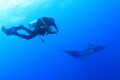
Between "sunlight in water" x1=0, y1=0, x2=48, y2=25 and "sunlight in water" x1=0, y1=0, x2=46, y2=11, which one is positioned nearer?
"sunlight in water" x1=0, y1=0, x2=46, y2=11

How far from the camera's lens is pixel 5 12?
2945 cm

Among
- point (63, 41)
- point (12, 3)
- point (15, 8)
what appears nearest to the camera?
point (12, 3)

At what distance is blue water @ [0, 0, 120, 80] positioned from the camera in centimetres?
3338

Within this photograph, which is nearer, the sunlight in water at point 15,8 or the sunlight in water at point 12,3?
the sunlight in water at point 12,3

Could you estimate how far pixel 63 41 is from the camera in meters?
76.4

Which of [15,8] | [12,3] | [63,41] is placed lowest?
[12,3]

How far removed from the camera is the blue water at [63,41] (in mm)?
33375

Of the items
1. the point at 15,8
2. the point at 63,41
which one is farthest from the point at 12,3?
the point at 63,41

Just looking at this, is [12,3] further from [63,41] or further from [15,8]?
[63,41]

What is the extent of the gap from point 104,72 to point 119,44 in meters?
7.90

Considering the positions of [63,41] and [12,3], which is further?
[63,41]

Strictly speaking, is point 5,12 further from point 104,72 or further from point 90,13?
point 90,13

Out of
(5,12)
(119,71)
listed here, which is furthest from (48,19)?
(119,71)

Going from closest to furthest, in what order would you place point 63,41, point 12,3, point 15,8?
1. point 12,3
2. point 15,8
3. point 63,41
